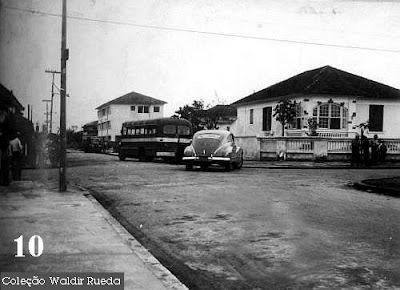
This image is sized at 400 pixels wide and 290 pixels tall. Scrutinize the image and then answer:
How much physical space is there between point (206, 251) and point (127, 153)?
20.0m

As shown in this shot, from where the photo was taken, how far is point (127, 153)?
82.7 ft

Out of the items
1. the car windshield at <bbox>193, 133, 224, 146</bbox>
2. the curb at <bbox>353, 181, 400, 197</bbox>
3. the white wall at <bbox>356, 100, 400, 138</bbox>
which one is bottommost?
the curb at <bbox>353, 181, 400, 197</bbox>

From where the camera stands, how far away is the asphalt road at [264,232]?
4617 millimetres

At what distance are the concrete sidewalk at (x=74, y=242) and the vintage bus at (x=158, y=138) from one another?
14.5m

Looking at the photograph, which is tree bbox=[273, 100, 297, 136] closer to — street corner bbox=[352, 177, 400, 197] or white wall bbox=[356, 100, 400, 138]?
white wall bbox=[356, 100, 400, 138]

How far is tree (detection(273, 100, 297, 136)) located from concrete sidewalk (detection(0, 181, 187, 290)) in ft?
64.6

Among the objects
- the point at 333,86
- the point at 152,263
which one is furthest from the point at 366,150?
the point at 152,263

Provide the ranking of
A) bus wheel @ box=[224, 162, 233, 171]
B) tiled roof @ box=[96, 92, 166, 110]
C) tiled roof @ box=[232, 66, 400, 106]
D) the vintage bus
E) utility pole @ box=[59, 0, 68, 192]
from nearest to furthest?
1. tiled roof @ box=[96, 92, 166, 110]
2. utility pole @ box=[59, 0, 68, 192]
3. bus wheel @ box=[224, 162, 233, 171]
4. the vintage bus
5. tiled roof @ box=[232, 66, 400, 106]

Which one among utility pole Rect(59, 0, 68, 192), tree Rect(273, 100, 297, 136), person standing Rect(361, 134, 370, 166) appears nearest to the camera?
utility pole Rect(59, 0, 68, 192)

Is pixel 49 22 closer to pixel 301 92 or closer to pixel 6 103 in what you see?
pixel 6 103

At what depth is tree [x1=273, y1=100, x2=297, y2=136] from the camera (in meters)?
26.8

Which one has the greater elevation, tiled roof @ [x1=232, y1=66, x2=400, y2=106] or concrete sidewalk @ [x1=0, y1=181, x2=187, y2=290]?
tiled roof @ [x1=232, y1=66, x2=400, y2=106]

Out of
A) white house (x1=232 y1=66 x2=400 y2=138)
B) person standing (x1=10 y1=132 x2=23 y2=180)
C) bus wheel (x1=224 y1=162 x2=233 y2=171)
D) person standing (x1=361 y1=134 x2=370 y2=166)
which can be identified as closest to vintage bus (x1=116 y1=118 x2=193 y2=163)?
bus wheel (x1=224 y1=162 x2=233 y2=171)

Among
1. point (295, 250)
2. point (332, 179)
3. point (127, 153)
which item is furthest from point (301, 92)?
point (295, 250)
